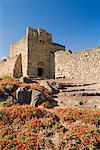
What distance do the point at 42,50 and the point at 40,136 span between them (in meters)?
21.2

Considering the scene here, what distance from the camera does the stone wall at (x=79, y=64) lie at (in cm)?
2653

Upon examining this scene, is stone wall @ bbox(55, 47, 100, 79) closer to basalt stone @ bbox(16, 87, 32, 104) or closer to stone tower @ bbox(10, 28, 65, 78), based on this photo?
stone tower @ bbox(10, 28, 65, 78)

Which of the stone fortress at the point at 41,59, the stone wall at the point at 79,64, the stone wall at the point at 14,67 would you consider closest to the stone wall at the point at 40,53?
the stone fortress at the point at 41,59

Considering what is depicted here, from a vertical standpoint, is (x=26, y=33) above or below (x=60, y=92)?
above

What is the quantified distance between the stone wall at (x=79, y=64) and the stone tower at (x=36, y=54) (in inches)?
68.1

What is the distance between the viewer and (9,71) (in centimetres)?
3316

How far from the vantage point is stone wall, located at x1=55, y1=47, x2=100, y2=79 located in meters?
26.5

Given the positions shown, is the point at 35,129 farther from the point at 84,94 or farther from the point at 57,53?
the point at 57,53

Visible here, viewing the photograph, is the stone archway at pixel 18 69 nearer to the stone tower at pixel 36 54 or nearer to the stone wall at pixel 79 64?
the stone tower at pixel 36 54

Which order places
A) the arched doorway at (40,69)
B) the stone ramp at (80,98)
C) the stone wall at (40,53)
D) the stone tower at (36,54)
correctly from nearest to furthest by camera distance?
the stone ramp at (80,98) < the stone tower at (36,54) < the stone wall at (40,53) < the arched doorway at (40,69)

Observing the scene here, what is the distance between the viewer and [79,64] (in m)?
28.2

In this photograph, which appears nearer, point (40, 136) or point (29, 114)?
point (40, 136)

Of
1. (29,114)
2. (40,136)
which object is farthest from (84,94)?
(40,136)

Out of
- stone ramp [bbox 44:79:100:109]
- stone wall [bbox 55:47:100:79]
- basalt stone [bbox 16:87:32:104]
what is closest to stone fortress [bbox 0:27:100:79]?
stone wall [bbox 55:47:100:79]
